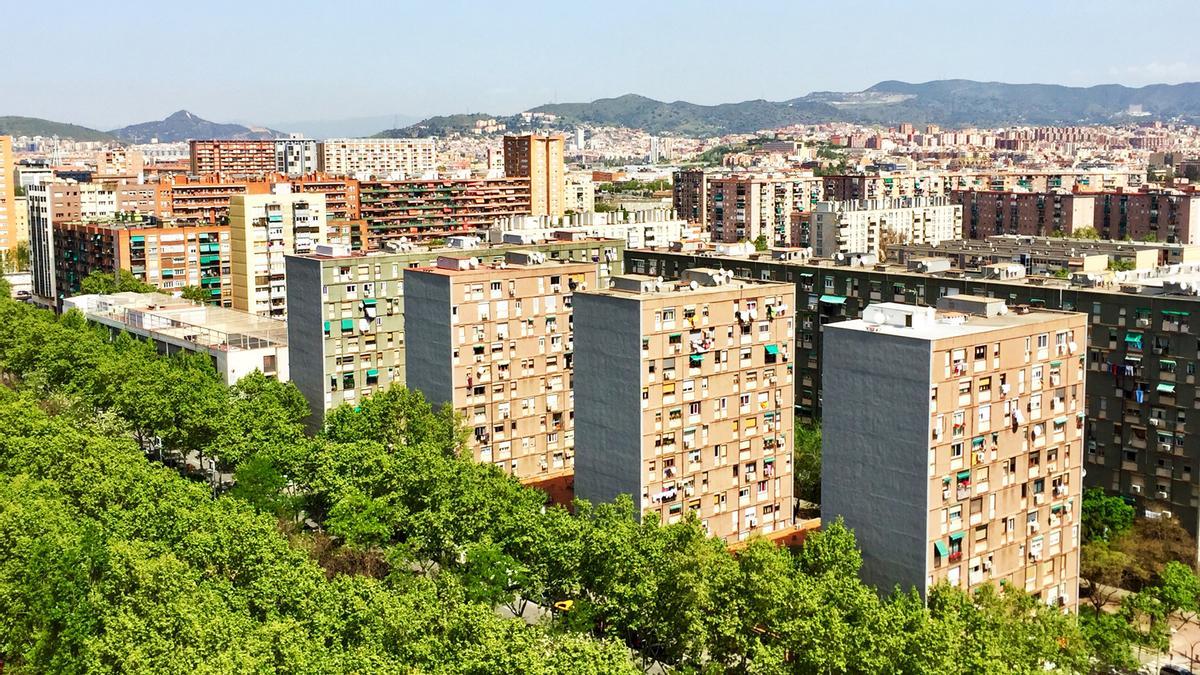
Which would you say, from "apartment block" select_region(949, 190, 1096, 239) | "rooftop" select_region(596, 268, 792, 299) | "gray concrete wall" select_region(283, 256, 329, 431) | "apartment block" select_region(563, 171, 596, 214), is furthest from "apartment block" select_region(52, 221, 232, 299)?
"apartment block" select_region(949, 190, 1096, 239)

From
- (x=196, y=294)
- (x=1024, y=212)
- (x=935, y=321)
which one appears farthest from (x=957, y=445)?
(x=1024, y=212)

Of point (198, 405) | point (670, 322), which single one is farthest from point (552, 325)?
point (198, 405)

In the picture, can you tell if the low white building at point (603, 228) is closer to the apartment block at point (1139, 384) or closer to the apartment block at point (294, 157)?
the apartment block at point (1139, 384)

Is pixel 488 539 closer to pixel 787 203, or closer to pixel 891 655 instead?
pixel 891 655

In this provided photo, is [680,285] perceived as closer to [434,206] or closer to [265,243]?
[265,243]

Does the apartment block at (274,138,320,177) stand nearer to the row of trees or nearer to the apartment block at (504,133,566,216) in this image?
the apartment block at (504,133,566,216)

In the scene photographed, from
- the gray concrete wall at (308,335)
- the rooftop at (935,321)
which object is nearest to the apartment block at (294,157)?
the gray concrete wall at (308,335)
